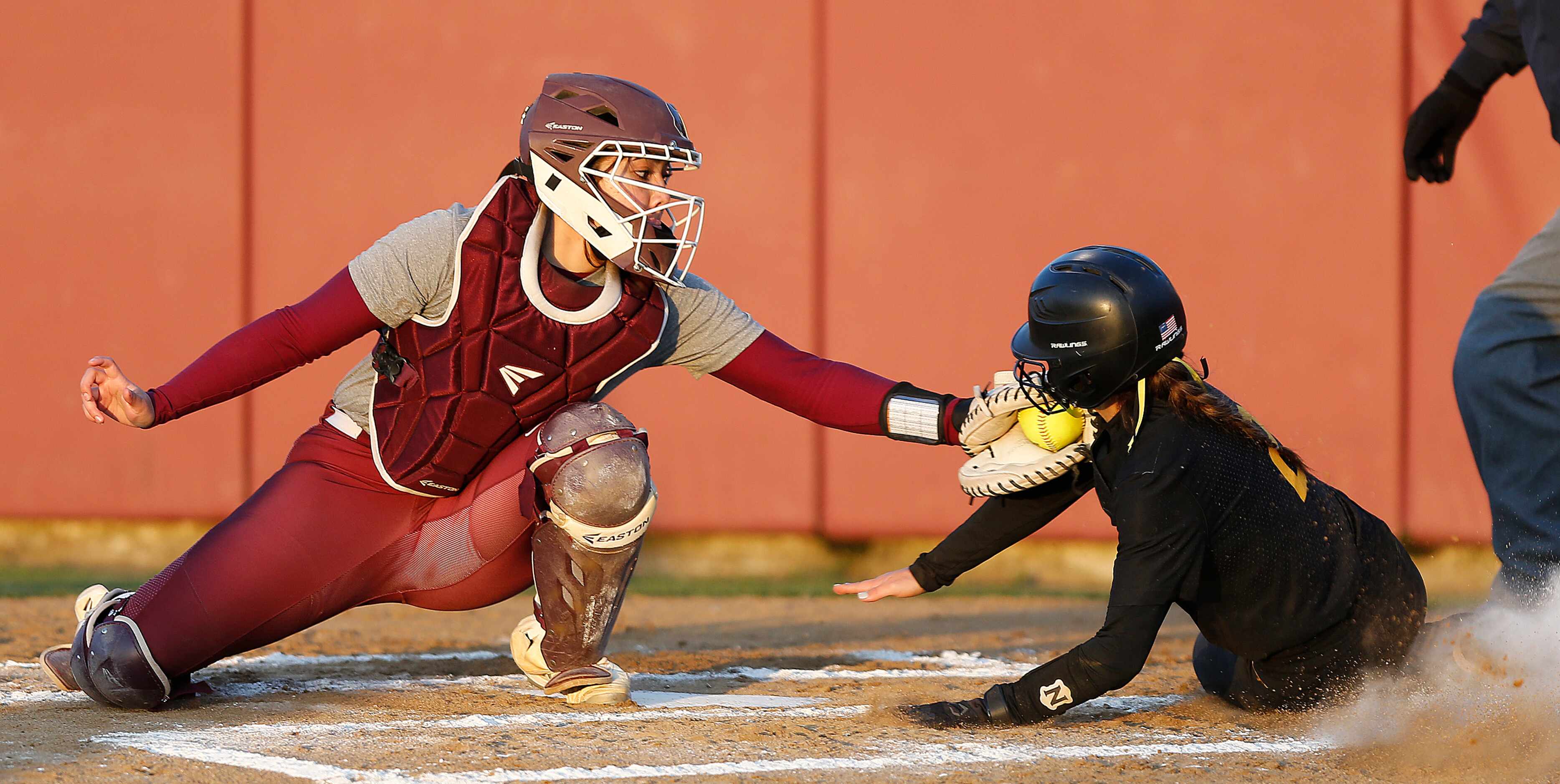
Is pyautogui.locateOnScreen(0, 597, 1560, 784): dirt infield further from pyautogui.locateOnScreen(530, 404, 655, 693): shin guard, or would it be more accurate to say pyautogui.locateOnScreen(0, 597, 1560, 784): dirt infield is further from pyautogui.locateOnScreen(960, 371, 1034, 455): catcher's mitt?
pyautogui.locateOnScreen(960, 371, 1034, 455): catcher's mitt

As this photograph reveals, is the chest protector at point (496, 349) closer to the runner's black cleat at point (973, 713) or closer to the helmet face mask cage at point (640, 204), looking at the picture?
the helmet face mask cage at point (640, 204)

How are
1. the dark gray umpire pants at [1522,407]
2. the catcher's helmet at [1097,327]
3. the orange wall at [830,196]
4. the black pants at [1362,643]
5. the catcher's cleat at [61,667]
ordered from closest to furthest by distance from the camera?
1. the catcher's helmet at [1097,327]
2. the black pants at [1362,643]
3. the dark gray umpire pants at [1522,407]
4. the catcher's cleat at [61,667]
5. the orange wall at [830,196]

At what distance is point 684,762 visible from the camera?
9.58 feet

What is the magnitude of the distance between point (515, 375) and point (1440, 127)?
8.81ft

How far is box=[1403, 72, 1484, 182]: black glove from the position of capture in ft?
12.8

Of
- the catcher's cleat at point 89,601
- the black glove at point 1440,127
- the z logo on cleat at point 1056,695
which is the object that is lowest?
the catcher's cleat at point 89,601

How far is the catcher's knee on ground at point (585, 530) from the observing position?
3.40 m

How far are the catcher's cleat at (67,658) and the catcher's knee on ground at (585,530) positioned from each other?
1.19 metres

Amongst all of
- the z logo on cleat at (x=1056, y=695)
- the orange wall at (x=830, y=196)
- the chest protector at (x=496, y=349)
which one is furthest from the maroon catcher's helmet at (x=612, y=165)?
the orange wall at (x=830, y=196)

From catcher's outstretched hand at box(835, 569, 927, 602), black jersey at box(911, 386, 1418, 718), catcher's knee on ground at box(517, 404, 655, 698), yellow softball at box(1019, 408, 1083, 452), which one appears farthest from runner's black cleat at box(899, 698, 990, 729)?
catcher's knee on ground at box(517, 404, 655, 698)

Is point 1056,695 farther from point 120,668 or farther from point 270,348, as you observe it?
point 120,668

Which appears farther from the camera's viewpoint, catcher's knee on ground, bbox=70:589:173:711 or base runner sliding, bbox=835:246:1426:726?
catcher's knee on ground, bbox=70:589:173:711

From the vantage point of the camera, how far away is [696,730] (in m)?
3.29

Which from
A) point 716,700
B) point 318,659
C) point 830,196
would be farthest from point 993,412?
point 830,196
